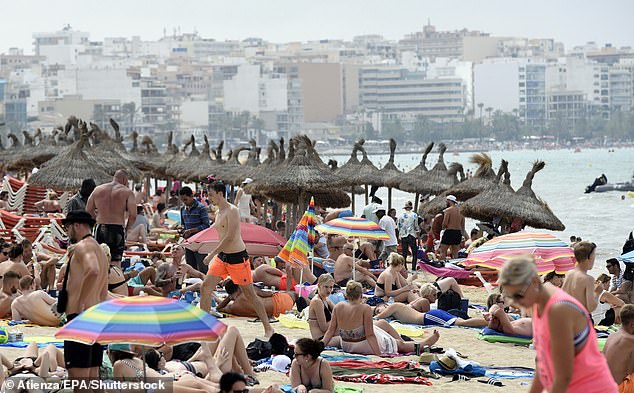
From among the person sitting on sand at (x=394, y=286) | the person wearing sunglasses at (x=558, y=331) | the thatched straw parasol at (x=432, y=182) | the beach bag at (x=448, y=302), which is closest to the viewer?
the person wearing sunglasses at (x=558, y=331)

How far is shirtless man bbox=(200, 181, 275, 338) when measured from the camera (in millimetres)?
7820

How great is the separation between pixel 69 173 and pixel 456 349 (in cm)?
1097

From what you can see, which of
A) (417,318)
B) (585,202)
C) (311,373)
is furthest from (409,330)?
(585,202)

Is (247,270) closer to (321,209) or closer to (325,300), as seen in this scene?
(325,300)

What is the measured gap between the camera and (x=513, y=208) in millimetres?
15273

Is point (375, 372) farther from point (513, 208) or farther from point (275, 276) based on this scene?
point (513, 208)

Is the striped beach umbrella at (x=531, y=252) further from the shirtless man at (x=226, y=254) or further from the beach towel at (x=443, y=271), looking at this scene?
the shirtless man at (x=226, y=254)

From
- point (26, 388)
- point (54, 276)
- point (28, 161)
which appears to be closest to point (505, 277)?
point (26, 388)

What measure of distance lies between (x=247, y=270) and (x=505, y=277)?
444 cm

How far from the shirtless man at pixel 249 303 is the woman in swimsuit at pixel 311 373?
2887 millimetres

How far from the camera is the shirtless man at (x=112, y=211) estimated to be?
29.3 ft

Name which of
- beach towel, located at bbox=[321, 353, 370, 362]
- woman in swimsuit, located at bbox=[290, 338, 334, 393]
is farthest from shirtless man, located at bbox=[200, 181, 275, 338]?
woman in swimsuit, located at bbox=[290, 338, 334, 393]

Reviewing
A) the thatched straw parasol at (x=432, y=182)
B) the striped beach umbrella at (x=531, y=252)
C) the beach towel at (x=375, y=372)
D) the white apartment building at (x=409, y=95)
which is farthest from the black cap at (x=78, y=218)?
the white apartment building at (x=409, y=95)

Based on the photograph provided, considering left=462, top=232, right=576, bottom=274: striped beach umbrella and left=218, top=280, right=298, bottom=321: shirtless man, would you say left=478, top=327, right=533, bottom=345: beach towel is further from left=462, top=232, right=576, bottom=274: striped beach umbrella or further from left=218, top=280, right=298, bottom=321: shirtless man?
left=218, top=280, right=298, bottom=321: shirtless man
